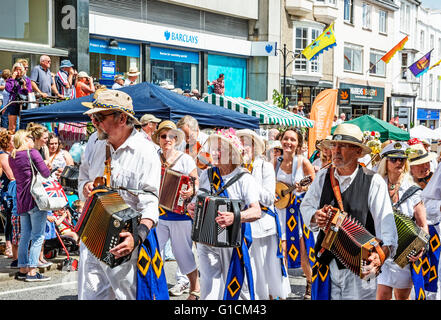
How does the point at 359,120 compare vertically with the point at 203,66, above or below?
below

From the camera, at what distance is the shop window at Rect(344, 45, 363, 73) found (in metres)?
37.3

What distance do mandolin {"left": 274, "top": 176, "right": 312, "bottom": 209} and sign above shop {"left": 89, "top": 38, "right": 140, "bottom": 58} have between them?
13110 mm

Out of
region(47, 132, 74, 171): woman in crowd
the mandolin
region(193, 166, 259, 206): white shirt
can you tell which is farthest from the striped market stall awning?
region(193, 166, 259, 206): white shirt

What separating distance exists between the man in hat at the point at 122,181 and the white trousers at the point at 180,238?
9.20 feet

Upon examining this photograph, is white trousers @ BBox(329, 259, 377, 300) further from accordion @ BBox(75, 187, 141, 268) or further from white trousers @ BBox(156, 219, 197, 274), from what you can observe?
white trousers @ BBox(156, 219, 197, 274)

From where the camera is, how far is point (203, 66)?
25.1 m

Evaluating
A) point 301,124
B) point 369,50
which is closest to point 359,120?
point 301,124

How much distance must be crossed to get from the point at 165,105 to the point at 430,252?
520 cm

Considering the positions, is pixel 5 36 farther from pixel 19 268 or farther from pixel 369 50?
pixel 369 50

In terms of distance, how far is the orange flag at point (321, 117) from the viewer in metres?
16.5

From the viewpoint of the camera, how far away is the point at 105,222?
3803 mm
